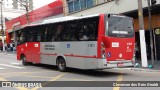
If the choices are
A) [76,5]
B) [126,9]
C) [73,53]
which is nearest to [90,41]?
[73,53]

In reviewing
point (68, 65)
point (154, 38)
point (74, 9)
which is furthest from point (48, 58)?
point (74, 9)

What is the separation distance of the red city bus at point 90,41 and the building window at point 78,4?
13.1 m

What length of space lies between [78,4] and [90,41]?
746 inches

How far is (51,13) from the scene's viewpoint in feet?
131

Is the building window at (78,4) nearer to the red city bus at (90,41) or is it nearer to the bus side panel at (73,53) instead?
the bus side panel at (73,53)

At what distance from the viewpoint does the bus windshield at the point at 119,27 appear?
14.2 m

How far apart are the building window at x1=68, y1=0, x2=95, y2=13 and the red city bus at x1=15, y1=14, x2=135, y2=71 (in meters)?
13.1

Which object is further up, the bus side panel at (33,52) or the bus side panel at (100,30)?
the bus side panel at (100,30)

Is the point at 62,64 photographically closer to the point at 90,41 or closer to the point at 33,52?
the point at 90,41

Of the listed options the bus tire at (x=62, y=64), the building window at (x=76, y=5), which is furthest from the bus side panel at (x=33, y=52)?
the building window at (x=76, y=5)

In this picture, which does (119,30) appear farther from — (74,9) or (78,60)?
(74,9)

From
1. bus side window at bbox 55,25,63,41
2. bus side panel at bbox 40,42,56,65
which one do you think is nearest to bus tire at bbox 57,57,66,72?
bus side panel at bbox 40,42,56,65

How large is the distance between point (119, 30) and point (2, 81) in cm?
571

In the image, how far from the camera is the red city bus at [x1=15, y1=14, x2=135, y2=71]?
14.0m
